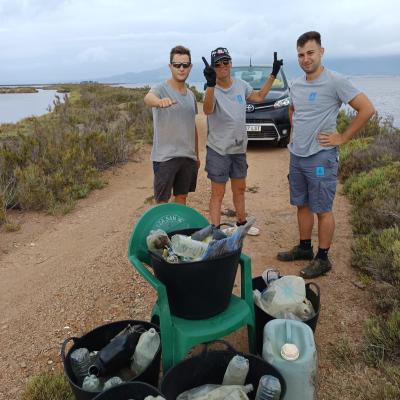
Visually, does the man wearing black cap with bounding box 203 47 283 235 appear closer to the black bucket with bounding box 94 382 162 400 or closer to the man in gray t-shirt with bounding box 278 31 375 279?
the man in gray t-shirt with bounding box 278 31 375 279

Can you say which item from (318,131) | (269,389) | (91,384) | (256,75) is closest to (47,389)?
(91,384)

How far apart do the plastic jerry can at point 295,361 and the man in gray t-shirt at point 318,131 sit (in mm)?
1425

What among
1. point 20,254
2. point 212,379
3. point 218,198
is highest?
point 218,198

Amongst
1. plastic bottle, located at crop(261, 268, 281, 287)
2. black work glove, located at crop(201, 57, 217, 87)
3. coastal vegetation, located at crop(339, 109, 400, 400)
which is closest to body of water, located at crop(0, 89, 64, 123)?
coastal vegetation, located at crop(339, 109, 400, 400)

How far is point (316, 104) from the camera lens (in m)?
3.42

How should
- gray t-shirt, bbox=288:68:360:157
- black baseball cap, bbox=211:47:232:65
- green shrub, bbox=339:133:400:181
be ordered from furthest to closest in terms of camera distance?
green shrub, bbox=339:133:400:181 < black baseball cap, bbox=211:47:232:65 < gray t-shirt, bbox=288:68:360:157

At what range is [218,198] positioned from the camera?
4.30 m

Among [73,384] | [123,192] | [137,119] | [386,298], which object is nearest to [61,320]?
[73,384]

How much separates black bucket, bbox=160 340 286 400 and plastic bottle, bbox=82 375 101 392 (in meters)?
0.38

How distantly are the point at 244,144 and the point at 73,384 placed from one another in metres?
2.74

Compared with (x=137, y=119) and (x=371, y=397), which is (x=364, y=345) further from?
(x=137, y=119)

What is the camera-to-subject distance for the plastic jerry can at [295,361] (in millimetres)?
2252

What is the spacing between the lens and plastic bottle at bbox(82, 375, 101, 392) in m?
2.17

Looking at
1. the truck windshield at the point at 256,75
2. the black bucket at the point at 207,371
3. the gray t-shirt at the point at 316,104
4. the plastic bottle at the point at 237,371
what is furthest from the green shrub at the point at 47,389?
the truck windshield at the point at 256,75
